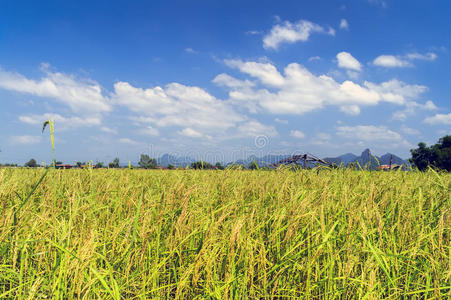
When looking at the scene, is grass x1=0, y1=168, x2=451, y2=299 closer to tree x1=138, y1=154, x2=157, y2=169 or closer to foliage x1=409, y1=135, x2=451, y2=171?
tree x1=138, y1=154, x2=157, y2=169

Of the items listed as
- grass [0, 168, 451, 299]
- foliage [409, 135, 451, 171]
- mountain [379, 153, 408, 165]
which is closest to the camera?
grass [0, 168, 451, 299]

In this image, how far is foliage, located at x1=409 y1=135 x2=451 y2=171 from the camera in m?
49.6

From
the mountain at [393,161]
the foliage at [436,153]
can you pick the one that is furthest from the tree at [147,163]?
the foliage at [436,153]

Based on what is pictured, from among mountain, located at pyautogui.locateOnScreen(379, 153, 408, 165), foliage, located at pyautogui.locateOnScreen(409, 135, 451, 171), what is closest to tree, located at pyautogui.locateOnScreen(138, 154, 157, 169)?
mountain, located at pyautogui.locateOnScreen(379, 153, 408, 165)

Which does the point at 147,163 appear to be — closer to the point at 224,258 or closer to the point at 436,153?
the point at 224,258

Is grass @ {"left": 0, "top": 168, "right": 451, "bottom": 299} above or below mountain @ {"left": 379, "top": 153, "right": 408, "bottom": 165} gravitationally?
below

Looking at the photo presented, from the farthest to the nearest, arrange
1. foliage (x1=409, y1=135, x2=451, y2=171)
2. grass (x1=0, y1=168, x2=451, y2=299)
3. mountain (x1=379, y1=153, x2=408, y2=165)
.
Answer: foliage (x1=409, y1=135, x2=451, y2=171) < mountain (x1=379, y1=153, x2=408, y2=165) < grass (x1=0, y1=168, x2=451, y2=299)

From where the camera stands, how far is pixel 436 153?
174 feet

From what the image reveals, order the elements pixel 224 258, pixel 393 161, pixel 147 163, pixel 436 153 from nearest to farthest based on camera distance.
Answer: pixel 224 258
pixel 147 163
pixel 393 161
pixel 436 153

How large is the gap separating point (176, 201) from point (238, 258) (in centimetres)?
71

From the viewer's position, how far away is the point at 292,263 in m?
1.40

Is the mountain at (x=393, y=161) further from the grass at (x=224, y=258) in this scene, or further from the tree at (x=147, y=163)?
the tree at (x=147, y=163)

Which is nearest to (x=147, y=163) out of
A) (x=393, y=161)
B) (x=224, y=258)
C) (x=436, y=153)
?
(x=224, y=258)

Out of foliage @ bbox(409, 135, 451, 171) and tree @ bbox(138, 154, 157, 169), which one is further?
foliage @ bbox(409, 135, 451, 171)
